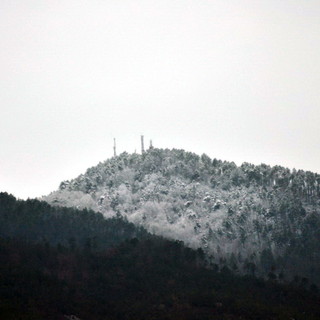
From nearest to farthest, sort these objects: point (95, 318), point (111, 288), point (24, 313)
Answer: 1. point (24, 313)
2. point (95, 318)
3. point (111, 288)

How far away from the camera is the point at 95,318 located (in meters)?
167

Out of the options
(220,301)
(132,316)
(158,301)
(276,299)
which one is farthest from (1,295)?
(276,299)

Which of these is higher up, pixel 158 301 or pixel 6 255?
pixel 6 255

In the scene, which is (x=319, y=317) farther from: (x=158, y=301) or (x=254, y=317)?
(x=158, y=301)

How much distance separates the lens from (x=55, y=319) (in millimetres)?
160625

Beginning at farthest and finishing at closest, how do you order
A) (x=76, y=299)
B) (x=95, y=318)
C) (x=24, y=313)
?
(x=76, y=299) → (x=95, y=318) → (x=24, y=313)

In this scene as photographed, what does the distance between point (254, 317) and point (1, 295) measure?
61.2m

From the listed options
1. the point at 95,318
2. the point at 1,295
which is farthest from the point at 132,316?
the point at 1,295

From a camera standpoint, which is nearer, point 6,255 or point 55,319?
point 55,319

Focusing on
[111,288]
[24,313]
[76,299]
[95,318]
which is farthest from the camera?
[111,288]

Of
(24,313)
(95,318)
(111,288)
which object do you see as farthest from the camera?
(111,288)

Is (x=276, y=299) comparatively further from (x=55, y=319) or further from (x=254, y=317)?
(x=55, y=319)

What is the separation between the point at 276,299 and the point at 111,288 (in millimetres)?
46255

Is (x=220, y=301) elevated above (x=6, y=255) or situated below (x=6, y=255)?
below
